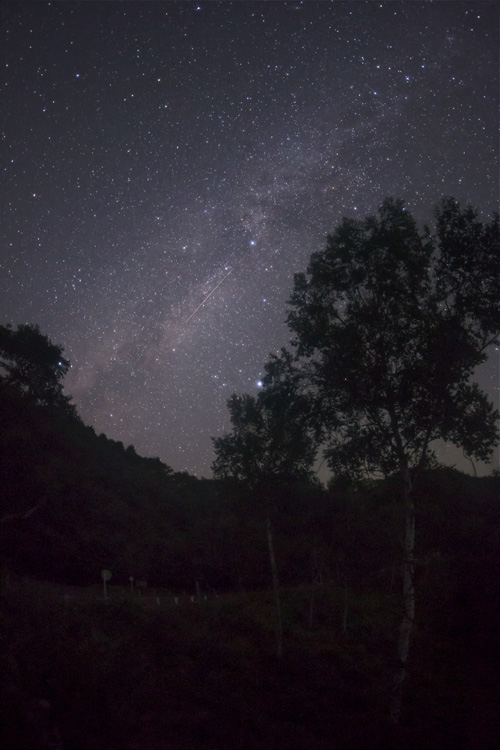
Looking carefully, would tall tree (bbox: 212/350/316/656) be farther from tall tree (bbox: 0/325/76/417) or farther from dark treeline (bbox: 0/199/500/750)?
tall tree (bbox: 0/325/76/417)

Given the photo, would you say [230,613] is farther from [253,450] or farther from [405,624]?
[405,624]

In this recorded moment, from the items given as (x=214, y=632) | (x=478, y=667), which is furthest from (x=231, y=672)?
(x=478, y=667)

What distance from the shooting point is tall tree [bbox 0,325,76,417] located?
176 ft

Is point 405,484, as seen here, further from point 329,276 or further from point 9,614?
point 9,614

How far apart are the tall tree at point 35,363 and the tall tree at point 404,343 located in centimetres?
4415

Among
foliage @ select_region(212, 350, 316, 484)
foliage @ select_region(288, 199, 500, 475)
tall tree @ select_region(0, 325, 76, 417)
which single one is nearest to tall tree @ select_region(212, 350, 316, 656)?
foliage @ select_region(212, 350, 316, 484)

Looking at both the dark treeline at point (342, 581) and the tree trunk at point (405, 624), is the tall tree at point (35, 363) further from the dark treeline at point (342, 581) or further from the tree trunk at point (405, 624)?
the tree trunk at point (405, 624)

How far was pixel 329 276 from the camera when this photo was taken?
1455 centimetres

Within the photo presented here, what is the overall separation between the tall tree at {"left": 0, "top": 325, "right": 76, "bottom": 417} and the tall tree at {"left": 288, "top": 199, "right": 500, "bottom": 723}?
44.2m

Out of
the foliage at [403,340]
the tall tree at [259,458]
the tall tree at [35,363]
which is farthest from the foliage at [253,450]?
the tall tree at [35,363]

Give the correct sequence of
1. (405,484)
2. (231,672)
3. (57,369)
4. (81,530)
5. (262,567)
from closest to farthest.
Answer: (405,484) → (231,672) → (81,530) → (262,567) → (57,369)

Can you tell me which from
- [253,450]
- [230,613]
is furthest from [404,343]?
[230,613]

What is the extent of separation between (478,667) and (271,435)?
40.2ft

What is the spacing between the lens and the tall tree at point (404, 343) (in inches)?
535
